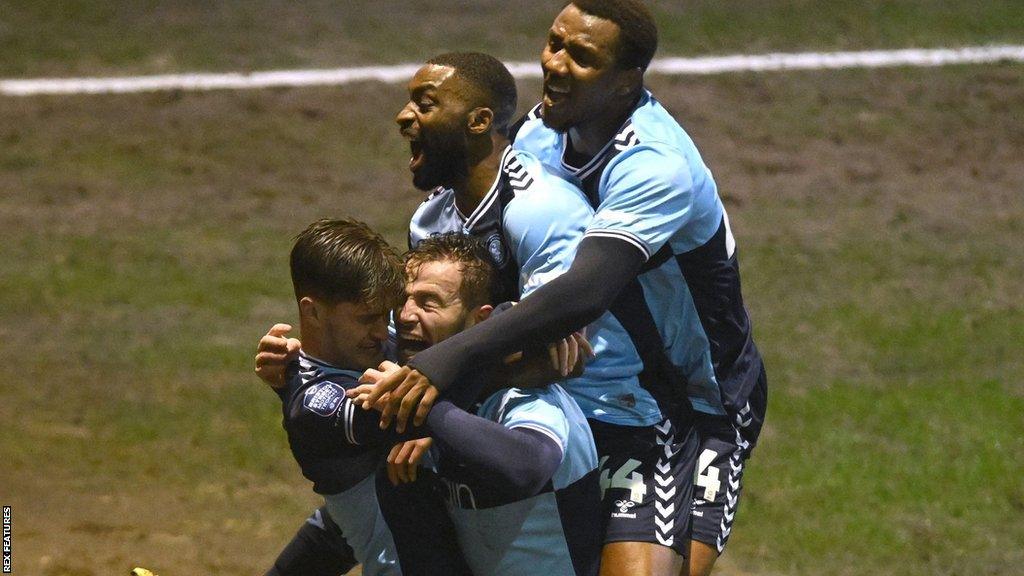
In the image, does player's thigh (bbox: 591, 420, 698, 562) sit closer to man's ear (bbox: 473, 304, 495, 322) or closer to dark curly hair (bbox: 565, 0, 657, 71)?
man's ear (bbox: 473, 304, 495, 322)

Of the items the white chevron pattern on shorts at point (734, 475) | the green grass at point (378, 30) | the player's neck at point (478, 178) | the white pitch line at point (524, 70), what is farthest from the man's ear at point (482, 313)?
the green grass at point (378, 30)

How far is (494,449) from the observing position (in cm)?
396

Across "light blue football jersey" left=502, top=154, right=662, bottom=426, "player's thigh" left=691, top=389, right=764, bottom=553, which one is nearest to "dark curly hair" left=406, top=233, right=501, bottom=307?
"light blue football jersey" left=502, top=154, right=662, bottom=426

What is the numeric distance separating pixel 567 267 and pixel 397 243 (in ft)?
20.3

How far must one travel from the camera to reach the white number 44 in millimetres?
5000

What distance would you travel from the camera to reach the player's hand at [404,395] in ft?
13.2

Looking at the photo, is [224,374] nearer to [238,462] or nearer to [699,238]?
[238,462]

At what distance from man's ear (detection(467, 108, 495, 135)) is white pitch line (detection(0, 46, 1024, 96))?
8274mm

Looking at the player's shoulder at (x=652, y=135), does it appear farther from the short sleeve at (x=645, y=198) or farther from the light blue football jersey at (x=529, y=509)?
the light blue football jersey at (x=529, y=509)

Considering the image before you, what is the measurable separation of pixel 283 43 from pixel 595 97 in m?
9.77

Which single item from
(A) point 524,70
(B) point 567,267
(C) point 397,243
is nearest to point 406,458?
(B) point 567,267

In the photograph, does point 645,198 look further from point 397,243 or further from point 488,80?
point 397,243

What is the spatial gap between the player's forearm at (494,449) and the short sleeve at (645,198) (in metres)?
0.67

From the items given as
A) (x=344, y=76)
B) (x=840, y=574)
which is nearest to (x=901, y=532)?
(x=840, y=574)
